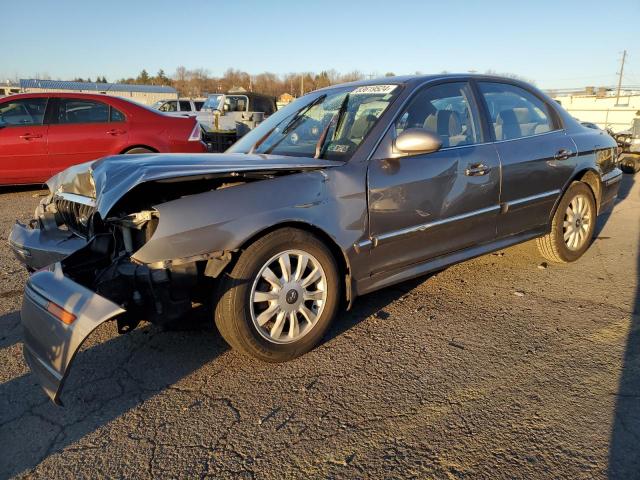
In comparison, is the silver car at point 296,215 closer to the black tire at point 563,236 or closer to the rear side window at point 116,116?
the black tire at point 563,236

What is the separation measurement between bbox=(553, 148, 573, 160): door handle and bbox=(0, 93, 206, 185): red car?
5437 millimetres

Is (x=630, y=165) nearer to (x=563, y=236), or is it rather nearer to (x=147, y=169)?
(x=563, y=236)

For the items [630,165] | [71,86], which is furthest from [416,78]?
[71,86]

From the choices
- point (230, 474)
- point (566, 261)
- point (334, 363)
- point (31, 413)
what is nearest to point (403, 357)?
point (334, 363)

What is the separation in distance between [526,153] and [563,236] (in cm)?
102

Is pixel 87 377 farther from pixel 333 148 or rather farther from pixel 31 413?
pixel 333 148

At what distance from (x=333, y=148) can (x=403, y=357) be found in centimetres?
141

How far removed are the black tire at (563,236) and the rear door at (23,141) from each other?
22.8 ft

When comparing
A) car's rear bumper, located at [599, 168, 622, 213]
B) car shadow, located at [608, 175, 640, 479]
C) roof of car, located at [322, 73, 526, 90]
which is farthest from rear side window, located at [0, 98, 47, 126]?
car shadow, located at [608, 175, 640, 479]

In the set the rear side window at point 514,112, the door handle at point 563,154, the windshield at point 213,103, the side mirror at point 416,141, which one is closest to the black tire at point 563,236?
the door handle at point 563,154

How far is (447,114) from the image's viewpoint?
11.9 feet

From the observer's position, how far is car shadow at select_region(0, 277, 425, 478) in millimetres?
2236

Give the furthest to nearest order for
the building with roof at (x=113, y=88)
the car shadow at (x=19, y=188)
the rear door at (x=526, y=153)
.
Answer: the building with roof at (x=113, y=88)
the car shadow at (x=19, y=188)
the rear door at (x=526, y=153)

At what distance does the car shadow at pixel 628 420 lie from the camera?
2012 millimetres
